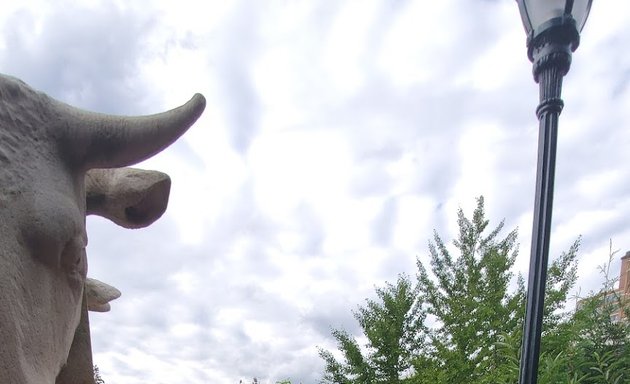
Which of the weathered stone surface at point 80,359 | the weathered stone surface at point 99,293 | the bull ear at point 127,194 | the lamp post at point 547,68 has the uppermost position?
the lamp post at point 547,68

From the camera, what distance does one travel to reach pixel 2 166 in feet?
5.63

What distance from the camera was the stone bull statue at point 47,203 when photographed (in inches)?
63.8

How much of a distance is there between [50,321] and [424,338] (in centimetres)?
1800

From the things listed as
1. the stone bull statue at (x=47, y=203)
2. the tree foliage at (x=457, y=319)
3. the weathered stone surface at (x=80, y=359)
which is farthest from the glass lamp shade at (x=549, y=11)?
the tree foliage at (x=457, y=319)

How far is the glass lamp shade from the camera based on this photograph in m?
3.41

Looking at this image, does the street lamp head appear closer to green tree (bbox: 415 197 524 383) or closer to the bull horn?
the bull horn

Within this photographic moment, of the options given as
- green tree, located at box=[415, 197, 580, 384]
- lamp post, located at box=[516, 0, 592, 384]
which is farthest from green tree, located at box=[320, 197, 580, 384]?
lamp post, located at box=[516, 0, 592, 384]

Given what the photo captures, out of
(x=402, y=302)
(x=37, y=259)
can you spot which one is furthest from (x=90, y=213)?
(x=402, y=302)

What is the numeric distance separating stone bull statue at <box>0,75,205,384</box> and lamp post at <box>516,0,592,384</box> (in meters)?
1.93

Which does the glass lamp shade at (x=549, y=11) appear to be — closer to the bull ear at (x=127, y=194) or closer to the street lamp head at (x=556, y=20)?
the street lamp head at (x=556, y=20)

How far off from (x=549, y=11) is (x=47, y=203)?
2.93 m

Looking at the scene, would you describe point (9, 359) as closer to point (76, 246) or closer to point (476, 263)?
point (76, 246)

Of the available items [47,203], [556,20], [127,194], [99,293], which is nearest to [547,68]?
[556,20]

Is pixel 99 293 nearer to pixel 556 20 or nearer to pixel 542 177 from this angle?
pixel 542 177
